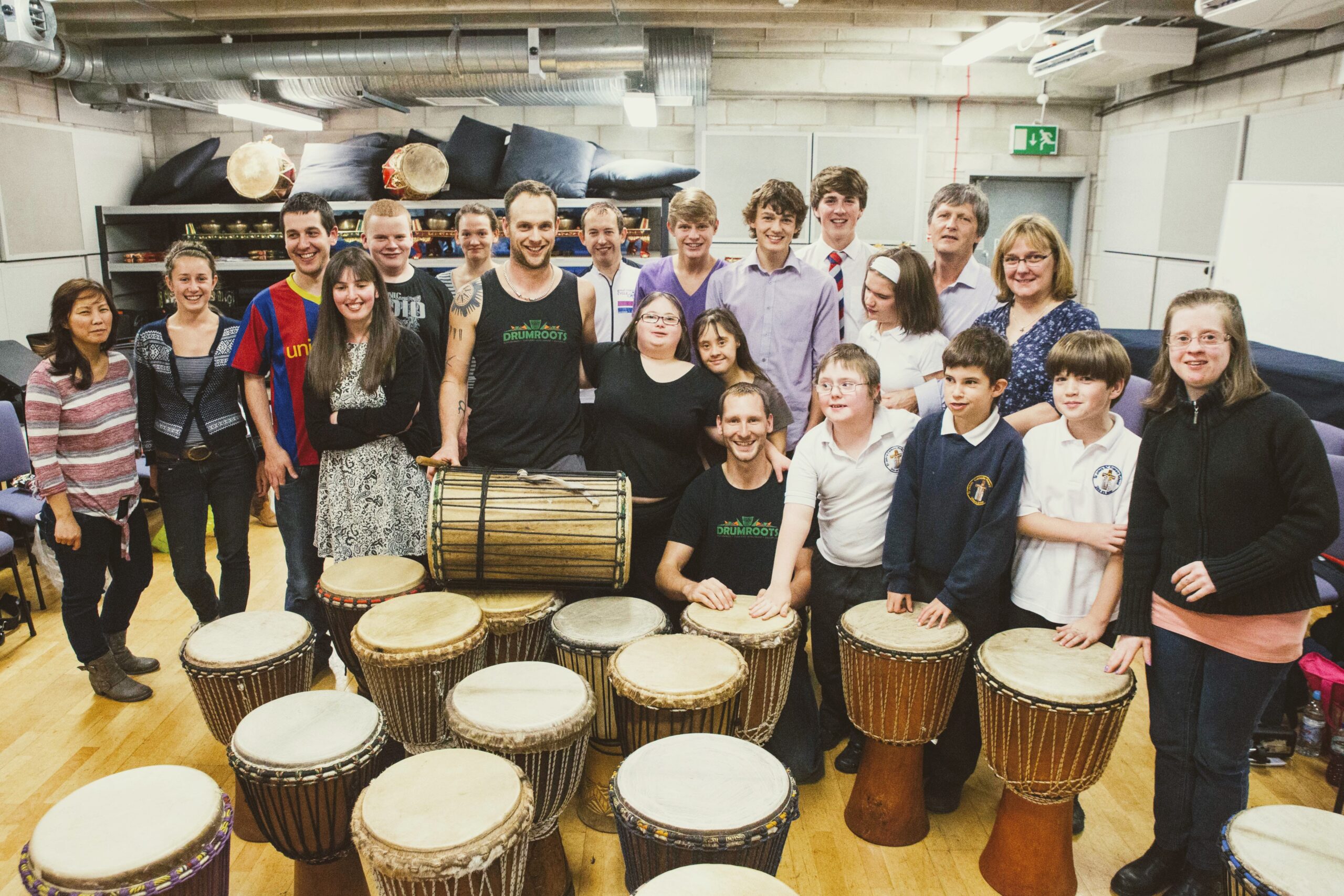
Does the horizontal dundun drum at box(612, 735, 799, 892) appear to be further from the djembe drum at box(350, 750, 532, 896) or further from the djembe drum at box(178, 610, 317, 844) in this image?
the djembe drum at box(178, 610, 317, 844)

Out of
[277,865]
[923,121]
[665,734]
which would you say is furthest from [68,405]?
[923,121]

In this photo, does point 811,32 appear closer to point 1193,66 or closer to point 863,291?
point 1193,66

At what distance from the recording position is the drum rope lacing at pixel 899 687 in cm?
232

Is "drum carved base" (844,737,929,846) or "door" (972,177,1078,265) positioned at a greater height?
"door" (972,177,1078,265)

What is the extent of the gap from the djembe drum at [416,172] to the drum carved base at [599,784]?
5156mm

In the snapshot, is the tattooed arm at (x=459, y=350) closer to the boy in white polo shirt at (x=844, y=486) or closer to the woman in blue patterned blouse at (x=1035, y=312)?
the boy in white polo shirt at (x=844, y=486)

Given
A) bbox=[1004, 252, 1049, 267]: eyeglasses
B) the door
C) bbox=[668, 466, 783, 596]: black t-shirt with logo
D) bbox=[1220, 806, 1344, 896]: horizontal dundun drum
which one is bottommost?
bbox=[1220, 806, 1344, 896]: horizontal dundun drum

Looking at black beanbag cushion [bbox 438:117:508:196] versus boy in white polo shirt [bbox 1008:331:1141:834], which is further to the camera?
black beanbag cushion [bbox 438:117:508:196]

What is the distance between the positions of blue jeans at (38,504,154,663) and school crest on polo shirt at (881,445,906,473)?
9.09 ft

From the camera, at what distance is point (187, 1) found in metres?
5.36

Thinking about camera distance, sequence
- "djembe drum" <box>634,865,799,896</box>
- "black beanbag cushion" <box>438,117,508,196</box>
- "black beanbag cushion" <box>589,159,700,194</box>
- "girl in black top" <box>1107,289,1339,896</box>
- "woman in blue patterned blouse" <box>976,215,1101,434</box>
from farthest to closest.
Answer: "black beanbag cushion" <box>438,117,508,196</box> → "black beanbag cushion" <box>589,159,700,194</box> → "woman in blue patterned blouse" <box>976,215,1101,434</box> → "girl in black top" <box>1107,289,1339,896</box> → "djembe drum" <box>634,865,799,896</box>

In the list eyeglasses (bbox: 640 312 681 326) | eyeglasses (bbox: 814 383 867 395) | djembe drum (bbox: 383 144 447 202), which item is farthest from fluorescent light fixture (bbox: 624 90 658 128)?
eyeglasses (bbox: 814 383 867 395)

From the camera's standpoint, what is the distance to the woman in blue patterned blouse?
8.61 ft

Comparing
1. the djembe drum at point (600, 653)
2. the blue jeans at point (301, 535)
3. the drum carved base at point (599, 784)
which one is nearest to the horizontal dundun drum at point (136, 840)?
the djembe drum at point (600, 653)
